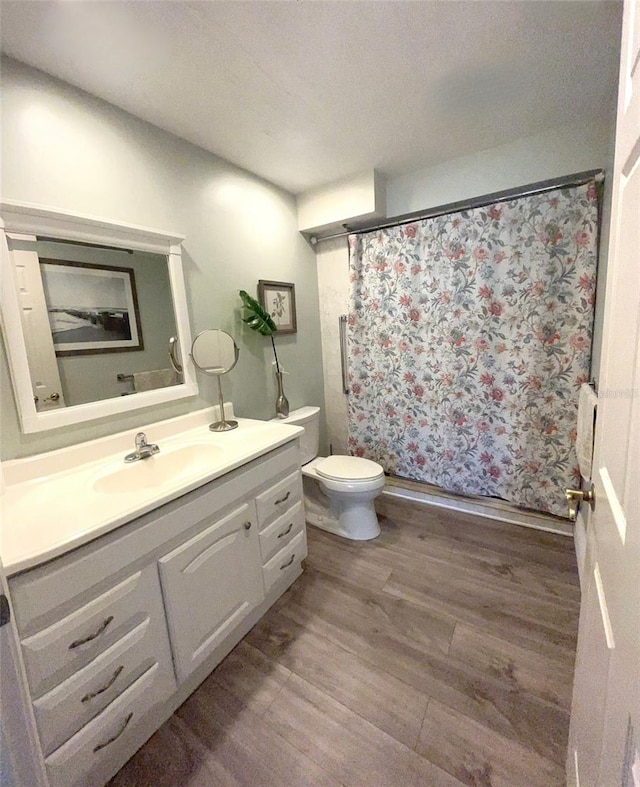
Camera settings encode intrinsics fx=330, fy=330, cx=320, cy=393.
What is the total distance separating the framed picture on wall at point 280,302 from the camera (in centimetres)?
213

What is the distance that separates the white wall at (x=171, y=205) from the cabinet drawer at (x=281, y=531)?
73cm

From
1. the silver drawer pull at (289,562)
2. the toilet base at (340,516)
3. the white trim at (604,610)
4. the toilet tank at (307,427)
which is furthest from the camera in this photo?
the toilet tank at (307,427)

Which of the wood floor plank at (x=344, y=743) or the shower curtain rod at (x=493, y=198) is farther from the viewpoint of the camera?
the shower curtain rod at (x=493, y=198)

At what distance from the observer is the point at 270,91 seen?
4.53 ft

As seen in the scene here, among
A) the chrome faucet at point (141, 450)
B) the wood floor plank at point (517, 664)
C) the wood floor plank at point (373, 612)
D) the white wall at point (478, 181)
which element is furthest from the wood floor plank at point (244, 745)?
the white wall at point (478, 181)

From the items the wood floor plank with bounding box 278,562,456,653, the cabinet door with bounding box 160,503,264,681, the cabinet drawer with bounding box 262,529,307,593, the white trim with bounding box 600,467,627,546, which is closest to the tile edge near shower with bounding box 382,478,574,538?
the wood floor plank with bounding box 278,562,456,653

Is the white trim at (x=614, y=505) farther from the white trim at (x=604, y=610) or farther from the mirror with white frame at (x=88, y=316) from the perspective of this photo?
the mirror with white frame at (x=88, y=316)

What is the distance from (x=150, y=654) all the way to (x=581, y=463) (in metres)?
1.75

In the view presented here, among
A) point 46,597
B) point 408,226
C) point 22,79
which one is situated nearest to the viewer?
point 46,597

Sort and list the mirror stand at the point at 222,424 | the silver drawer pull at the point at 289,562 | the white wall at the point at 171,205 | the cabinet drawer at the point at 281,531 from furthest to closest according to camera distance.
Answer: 1. the mirror stand at the point at 222,424
2. the silver drawer pull at the point at 289,562
3. the cabinet drawer at the point at 281,531
4. the white wall at the point at 171,205

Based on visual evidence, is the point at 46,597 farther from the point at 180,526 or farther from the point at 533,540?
the point at 533,540

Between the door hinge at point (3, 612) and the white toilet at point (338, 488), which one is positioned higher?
the door hinge at point (3, 612)

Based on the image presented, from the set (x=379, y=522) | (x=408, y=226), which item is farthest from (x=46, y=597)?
(x=408, y=226)

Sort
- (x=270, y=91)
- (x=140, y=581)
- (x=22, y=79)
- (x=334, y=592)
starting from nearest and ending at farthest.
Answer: (x=140, y=581), (x=22, y=79), (x=270, y=91), (x=334, y=592)
